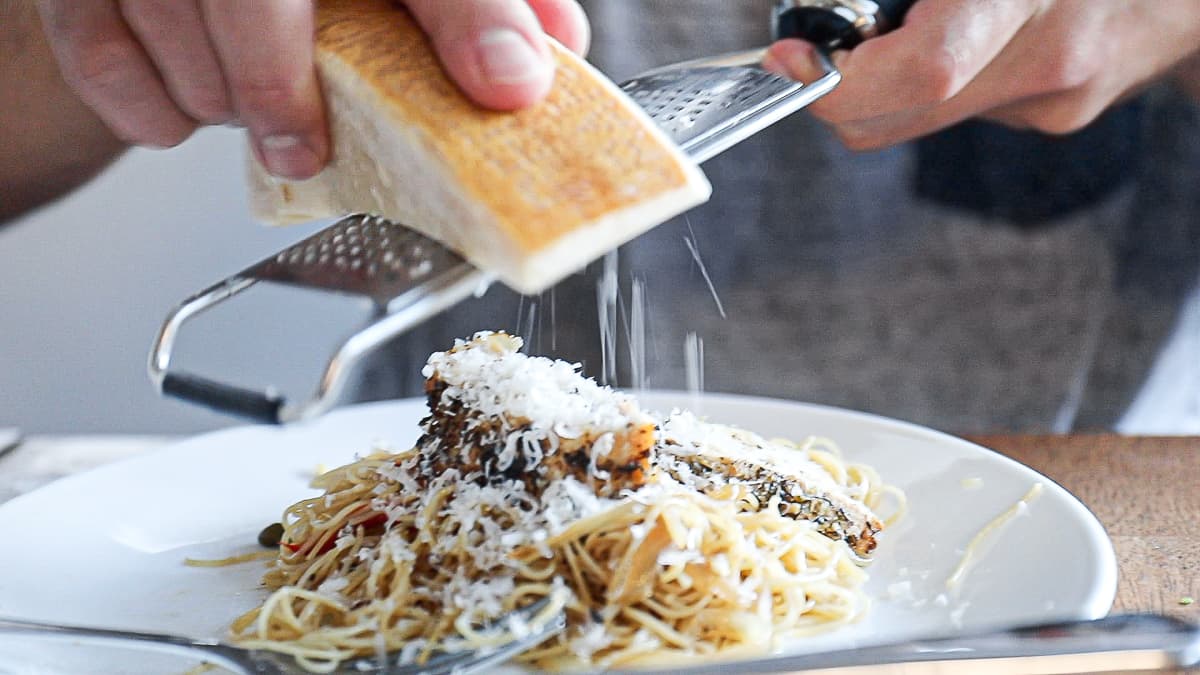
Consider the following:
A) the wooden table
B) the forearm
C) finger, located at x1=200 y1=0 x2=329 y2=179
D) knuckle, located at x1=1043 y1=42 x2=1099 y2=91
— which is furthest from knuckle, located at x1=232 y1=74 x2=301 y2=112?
the forearm

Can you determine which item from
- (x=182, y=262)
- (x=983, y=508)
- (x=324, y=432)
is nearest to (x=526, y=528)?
(x=983, y=508)

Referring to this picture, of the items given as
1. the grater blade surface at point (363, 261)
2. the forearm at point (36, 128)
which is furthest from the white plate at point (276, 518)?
the forearm at point (36, 128)

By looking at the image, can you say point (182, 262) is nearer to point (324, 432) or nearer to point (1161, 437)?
point (324, 432)

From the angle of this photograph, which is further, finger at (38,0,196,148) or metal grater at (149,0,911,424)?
finger at (38,0,196,148)

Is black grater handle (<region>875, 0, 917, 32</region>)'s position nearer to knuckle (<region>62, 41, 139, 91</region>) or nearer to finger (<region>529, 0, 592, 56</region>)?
finger (<region>529, 0, 592, 56</region>)

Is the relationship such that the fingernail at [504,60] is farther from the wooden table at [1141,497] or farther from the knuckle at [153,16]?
the wooden table at [1141,497]

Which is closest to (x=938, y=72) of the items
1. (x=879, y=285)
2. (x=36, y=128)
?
(x=879, y=285)
